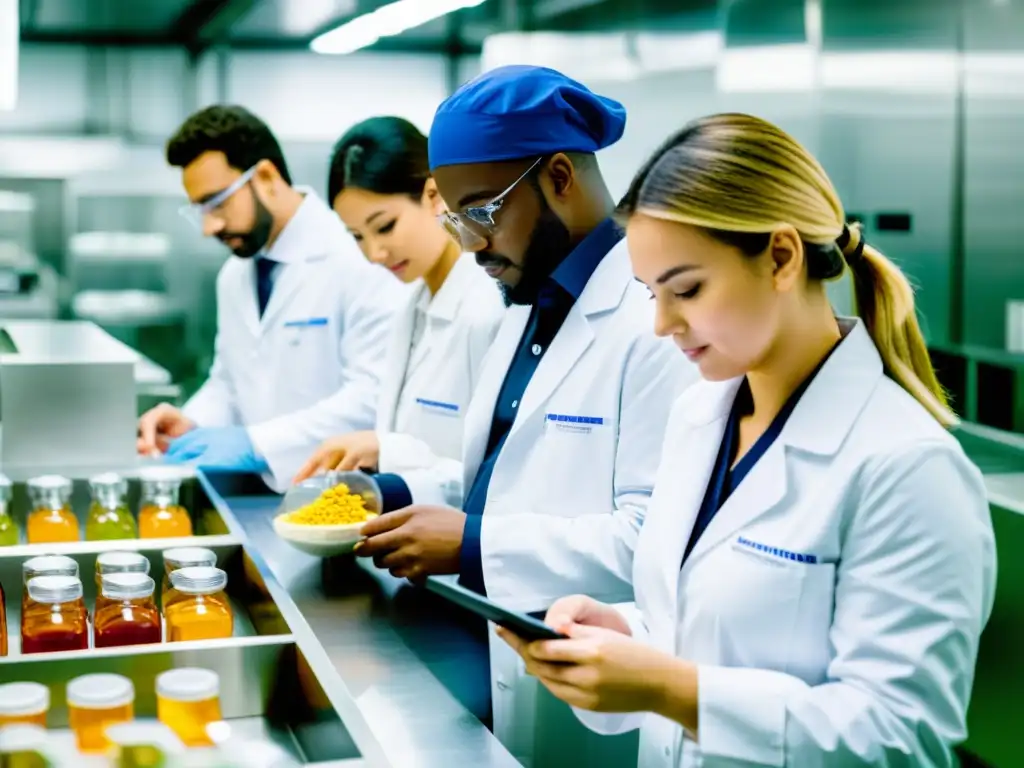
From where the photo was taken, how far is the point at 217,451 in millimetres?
2715

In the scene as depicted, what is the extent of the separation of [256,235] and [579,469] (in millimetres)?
1672

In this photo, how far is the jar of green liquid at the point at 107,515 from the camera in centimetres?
189

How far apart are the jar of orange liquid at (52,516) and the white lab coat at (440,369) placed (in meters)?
0.59

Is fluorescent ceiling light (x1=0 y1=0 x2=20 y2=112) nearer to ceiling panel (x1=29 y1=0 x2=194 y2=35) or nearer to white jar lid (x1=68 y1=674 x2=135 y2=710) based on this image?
white jar lid (x1=68 y1=674 x2=135 y2=710)

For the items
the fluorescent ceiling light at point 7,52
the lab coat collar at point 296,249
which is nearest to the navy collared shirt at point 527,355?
the fluorescent ceiling light at point 7,52

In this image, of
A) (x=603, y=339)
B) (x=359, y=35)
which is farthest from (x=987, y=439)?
(x=359, y=35)

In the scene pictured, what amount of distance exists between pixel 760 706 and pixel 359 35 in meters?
3.84

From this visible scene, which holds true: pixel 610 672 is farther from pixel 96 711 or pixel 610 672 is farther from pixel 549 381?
pixel 549 381

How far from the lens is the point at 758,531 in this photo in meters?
1.24

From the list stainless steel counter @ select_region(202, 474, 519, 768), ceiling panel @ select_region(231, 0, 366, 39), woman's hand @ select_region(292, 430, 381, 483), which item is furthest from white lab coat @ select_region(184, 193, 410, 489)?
ceiling panel @ select_region(231, 0, 366, 39)

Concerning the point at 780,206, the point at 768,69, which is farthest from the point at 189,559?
the point at 768,69

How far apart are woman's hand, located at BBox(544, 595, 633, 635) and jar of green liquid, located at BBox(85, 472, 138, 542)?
88 cm

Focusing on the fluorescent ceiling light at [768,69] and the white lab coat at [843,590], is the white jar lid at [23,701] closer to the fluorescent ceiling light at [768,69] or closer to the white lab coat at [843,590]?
the white lab coat at [843,590]

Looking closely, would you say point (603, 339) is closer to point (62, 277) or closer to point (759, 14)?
point (759, 14)
